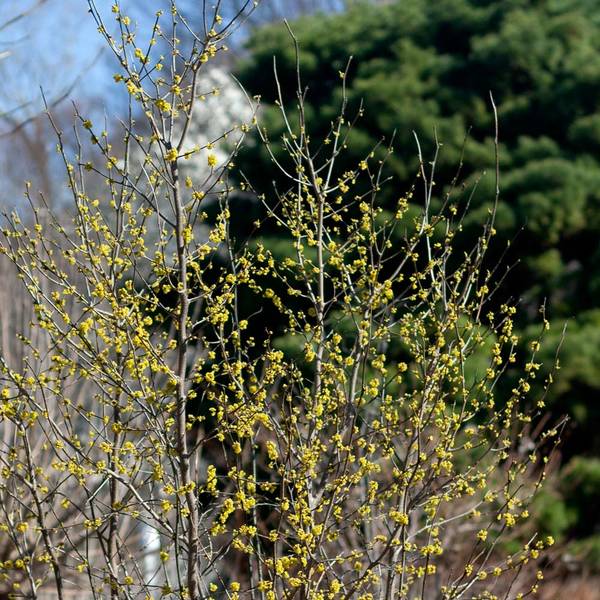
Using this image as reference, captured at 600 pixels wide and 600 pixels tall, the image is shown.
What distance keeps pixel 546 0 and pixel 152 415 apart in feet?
33.5

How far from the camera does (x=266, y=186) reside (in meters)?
10.5

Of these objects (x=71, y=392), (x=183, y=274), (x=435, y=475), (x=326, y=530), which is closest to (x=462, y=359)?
(x=435, y=475)

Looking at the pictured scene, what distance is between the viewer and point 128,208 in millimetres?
3334

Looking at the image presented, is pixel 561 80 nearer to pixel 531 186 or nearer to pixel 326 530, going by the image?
pixel 531 186

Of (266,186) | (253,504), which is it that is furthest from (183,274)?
(266,186)

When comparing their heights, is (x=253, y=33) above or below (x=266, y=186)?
above

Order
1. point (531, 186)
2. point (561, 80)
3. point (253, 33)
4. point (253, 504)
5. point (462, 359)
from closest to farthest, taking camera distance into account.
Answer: point (253, 504)
point (462, 359)
point (531, 186)
point (561, 80)
point (253, 33)

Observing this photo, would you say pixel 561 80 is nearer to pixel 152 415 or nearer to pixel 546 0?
pixel 546 0

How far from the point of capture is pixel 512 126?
11164 millimetres

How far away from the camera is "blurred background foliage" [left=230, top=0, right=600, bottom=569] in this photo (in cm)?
925

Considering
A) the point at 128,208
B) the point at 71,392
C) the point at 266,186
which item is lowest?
the point at 71,392

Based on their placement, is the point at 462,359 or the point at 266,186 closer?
the point at 462,359

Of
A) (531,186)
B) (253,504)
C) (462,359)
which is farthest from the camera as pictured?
(531,186)

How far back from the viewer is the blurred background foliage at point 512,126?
9250mm
